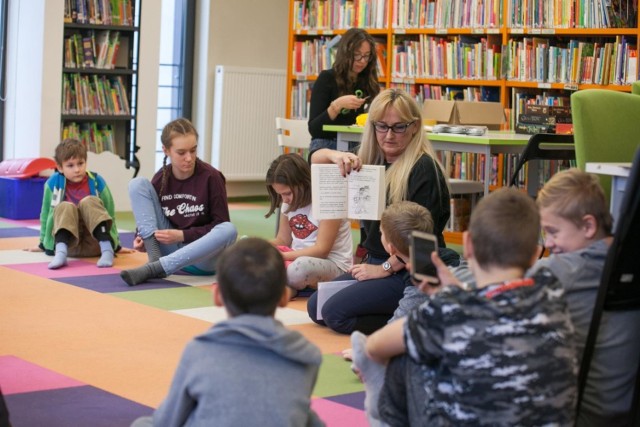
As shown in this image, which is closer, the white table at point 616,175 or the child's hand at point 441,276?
the child's hand at point 441,276

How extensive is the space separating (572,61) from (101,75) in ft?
10.8

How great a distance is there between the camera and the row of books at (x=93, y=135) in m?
7.21

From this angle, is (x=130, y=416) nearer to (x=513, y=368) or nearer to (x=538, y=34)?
(x=513, y=368)

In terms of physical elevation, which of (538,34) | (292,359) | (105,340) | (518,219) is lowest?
(105,340)

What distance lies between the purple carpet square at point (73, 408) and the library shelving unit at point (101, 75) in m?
4.50

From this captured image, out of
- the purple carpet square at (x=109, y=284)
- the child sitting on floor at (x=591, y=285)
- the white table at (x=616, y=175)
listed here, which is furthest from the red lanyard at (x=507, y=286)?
the purple carpet square at (x=109, y=284)

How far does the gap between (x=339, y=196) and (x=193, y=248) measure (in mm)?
1233

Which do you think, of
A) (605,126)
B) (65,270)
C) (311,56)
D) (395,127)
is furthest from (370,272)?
(311,56)

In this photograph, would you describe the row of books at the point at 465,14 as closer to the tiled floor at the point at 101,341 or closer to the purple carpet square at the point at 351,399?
the tiled floor at the point at 101,341

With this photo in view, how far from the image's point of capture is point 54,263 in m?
5.00

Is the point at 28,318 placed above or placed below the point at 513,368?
below

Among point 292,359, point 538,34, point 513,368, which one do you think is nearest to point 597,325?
point 513,368

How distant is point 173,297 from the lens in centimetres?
444

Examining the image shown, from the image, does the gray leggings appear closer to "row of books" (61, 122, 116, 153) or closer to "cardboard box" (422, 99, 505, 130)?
"cardboard box" (422, 99, 505, 130)
